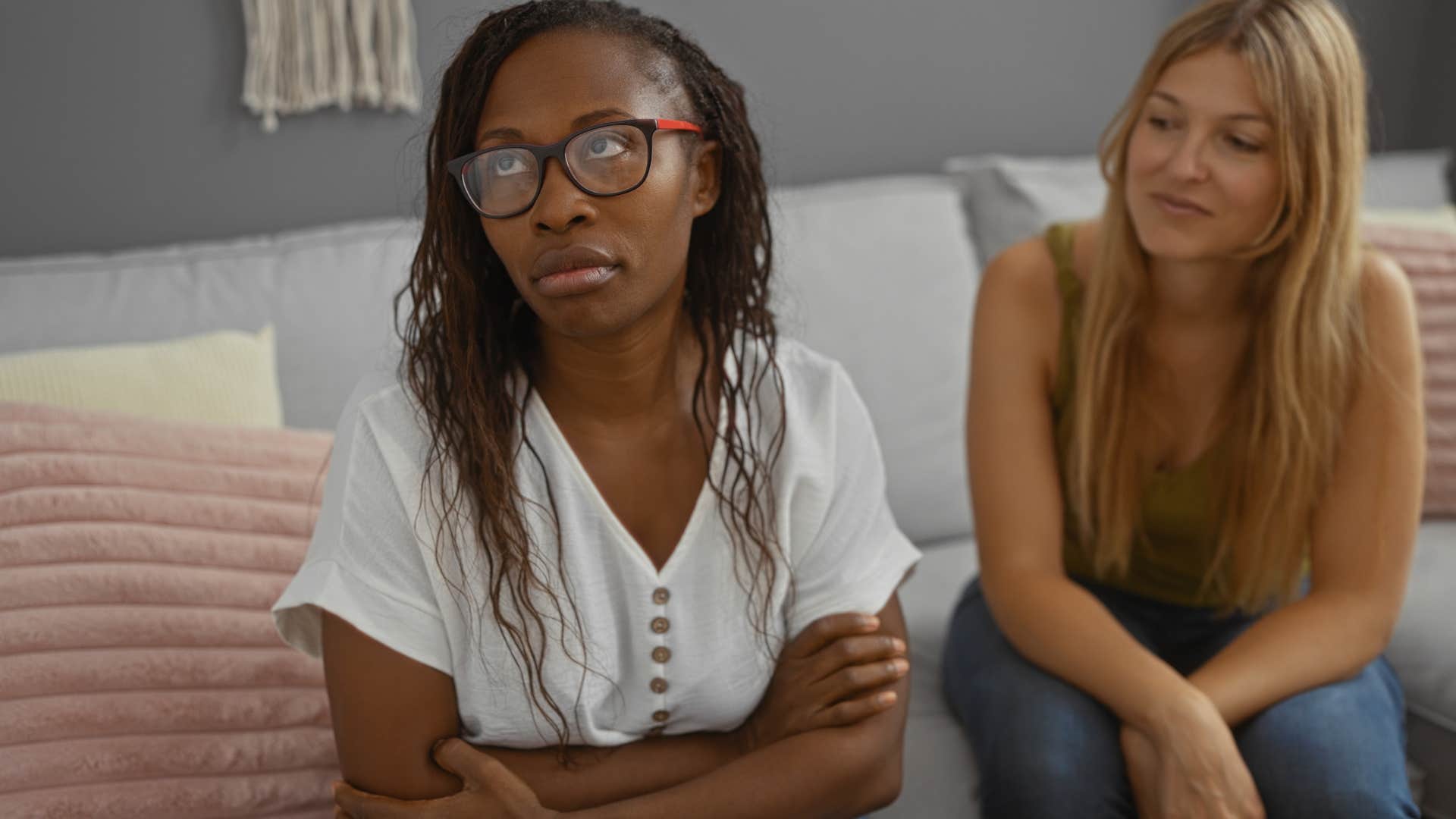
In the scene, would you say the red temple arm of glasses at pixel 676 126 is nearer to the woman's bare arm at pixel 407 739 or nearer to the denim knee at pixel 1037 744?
the woman's bare arm at pixel 407 739

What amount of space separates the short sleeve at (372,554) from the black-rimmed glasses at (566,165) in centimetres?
21

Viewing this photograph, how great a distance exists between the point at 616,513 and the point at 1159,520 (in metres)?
0.64

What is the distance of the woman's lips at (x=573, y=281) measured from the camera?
98 centimetres

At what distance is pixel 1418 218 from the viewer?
2008 mm

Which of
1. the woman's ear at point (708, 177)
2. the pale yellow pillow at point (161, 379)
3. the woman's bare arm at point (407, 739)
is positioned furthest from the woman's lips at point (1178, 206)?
the pale yellow pillow at point (161, 379)

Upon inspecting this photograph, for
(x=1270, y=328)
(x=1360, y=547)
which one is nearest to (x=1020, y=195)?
(x=1270, y=328)

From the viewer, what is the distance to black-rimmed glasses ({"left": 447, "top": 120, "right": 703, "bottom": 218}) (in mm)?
960

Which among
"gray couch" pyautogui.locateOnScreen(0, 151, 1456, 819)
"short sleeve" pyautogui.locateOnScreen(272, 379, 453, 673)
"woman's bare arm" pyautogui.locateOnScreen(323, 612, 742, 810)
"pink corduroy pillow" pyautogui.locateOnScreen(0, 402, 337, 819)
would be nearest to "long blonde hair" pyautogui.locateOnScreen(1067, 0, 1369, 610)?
"gray couch" pyautogui.locateOnScreen(0, 151, 1456, 819)

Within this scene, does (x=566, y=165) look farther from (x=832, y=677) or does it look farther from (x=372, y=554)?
(x=832, y=677)

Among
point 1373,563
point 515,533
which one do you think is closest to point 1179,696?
point 1373,563

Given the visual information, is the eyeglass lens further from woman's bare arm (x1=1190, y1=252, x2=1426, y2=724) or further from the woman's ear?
woman's bare arm (x1=1190, y1=252, x2=1426, y2=724)

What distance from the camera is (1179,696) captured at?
4.01 ft

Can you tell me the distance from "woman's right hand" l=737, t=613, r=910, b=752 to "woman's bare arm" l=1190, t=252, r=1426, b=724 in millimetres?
357

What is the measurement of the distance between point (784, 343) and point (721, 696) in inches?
13.2
